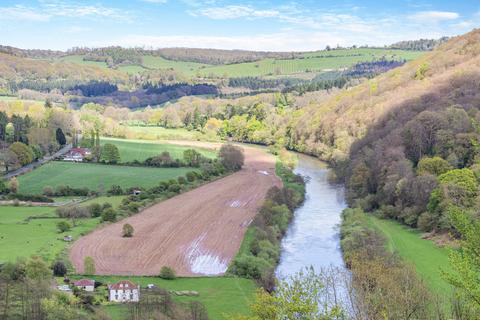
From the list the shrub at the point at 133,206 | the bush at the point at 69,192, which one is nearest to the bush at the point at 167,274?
the shrub at the point at 133,206

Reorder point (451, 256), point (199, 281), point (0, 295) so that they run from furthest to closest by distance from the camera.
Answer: point (199, 281)
point (0, 295)
point (451, 256)

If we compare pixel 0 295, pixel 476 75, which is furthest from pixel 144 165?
pixel 0 295

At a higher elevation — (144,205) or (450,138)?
(450,138)

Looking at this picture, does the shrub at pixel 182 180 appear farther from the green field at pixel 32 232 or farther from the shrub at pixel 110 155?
the green field at pixel 32 232

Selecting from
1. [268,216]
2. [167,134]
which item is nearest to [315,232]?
[268,216]

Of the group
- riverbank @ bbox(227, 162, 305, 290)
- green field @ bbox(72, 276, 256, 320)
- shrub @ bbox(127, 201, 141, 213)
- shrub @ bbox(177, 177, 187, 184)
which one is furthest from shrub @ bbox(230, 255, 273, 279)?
shrub @ bbox(177, 177, 187, 184)

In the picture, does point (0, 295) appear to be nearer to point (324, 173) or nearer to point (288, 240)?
point (288, 240)

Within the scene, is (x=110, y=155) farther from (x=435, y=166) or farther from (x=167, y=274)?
(x=167, y=274)

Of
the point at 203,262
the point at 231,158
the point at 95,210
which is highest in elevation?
the point at 203,262
